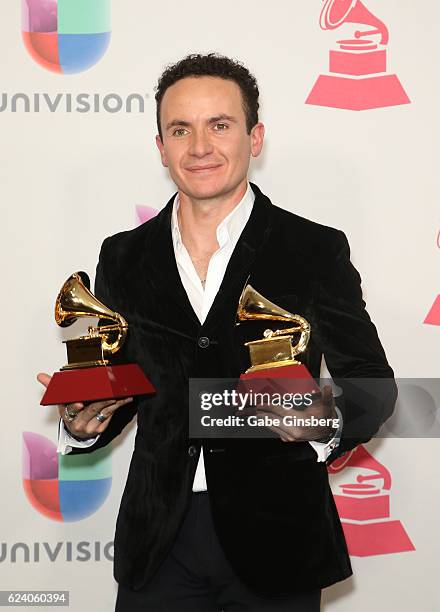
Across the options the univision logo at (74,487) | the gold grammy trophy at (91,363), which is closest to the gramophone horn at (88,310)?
the gold grammy trophy at (91,363)

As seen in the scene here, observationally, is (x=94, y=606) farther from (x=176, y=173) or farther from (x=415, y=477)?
(x=176, y=173)

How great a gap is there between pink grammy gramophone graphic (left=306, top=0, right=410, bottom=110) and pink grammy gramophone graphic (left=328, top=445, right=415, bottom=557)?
3.27 ft

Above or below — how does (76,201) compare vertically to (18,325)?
above

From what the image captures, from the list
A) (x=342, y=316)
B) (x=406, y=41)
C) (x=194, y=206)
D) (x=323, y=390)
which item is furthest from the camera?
(x=406, y=41)

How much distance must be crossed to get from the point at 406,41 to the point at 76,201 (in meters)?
1.03

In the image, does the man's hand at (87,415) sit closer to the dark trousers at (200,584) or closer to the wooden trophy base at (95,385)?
the wooden trophy base at (95,385)

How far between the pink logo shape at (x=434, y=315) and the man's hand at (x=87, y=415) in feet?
3.58

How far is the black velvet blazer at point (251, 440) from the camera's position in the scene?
150 centimetres

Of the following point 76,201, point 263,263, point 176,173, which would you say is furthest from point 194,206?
point 76,201

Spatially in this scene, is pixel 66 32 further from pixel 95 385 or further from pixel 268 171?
pixel 95 385

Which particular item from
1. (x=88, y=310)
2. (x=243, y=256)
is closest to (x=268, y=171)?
(x=243, y=256)

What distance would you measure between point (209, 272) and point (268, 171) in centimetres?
84

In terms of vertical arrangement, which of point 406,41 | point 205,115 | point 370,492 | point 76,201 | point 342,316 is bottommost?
point 370,492

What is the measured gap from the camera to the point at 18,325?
7.78ft
